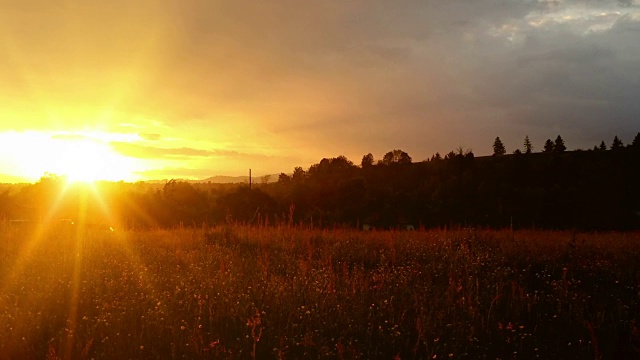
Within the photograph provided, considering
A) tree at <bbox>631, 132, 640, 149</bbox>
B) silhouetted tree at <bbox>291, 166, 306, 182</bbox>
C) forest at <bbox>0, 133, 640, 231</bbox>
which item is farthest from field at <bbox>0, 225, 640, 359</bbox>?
tree at <bbox>631, 132, 640, 149</bbox>

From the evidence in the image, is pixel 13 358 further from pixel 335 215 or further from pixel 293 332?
pixel 335 215

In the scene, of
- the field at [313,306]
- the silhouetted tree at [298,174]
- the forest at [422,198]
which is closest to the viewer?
the field at [313,306]

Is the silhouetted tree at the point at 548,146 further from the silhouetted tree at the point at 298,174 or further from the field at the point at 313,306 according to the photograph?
the field at the point at 313,306

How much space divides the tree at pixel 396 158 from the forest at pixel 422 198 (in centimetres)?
840

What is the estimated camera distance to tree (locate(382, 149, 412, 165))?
71562 mm

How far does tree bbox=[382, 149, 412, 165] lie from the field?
204ft

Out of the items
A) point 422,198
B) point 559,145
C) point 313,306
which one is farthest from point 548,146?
point 313,306

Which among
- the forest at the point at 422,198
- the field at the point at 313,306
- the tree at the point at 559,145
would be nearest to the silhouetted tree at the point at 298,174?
the forest at the point at 422,198

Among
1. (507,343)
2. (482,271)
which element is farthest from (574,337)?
(482,271)

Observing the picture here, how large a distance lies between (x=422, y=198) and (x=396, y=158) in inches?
906

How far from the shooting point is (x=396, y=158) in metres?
72.9

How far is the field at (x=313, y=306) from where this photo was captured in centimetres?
457

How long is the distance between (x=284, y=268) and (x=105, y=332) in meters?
3.62

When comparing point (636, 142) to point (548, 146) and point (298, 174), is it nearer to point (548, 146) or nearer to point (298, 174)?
point (548, 146)
